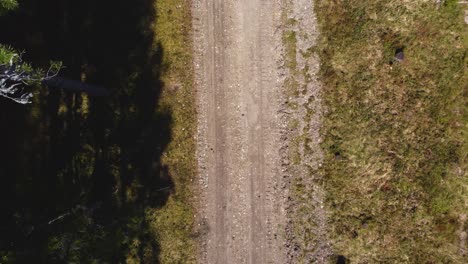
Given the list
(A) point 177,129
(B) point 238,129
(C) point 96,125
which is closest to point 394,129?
(B) point 238,129

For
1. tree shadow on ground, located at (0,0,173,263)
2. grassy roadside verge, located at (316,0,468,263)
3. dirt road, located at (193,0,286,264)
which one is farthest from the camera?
dirt road, located at (193,0,286,264)

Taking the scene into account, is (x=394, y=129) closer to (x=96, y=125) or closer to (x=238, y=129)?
(x=238, y=129)

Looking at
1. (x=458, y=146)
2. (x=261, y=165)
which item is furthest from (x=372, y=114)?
(x=261, y=165)

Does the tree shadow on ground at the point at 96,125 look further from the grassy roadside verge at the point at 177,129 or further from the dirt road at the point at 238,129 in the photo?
the dirt road at the point at 238,129

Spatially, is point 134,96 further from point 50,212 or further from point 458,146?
point 458,146

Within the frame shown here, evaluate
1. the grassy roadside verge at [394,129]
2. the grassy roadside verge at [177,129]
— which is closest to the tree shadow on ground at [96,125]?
the grassy roadside verge at [177,129]

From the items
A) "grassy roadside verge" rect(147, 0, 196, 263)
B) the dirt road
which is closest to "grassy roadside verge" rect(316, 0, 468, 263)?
the dirt road

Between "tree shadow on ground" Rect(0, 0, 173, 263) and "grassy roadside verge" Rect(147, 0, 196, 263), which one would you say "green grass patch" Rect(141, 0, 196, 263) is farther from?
"tree shadow on ground" Rect(0, 0, 173, 263)
